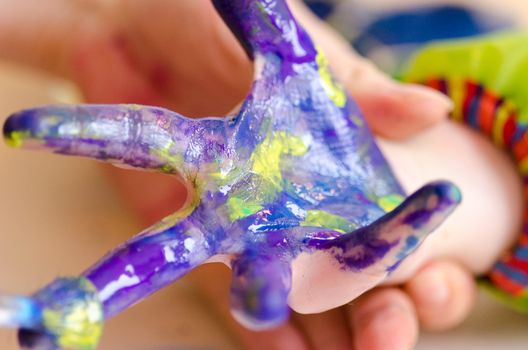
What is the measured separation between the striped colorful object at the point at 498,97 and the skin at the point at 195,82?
0.04 m

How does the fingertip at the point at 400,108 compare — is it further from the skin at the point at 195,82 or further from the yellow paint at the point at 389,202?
the yellow paint at the point at 389,202

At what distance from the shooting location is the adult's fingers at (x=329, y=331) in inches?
17.3

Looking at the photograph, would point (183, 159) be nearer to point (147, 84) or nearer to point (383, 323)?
point (383, 323)

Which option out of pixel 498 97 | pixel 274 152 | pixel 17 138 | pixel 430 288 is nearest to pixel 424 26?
pixel 498 97

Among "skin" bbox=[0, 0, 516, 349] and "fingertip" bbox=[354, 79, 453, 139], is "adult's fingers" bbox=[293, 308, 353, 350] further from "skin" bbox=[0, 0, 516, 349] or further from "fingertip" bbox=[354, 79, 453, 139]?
"fingertip" bbox=[354, 79, 453, 139]

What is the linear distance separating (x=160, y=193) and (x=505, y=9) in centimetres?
45

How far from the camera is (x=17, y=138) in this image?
0.79ft

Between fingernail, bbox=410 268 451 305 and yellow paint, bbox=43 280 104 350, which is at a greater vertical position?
yellow paint, bbox=43 280 104 350

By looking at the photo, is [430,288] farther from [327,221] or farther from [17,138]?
[17,138]

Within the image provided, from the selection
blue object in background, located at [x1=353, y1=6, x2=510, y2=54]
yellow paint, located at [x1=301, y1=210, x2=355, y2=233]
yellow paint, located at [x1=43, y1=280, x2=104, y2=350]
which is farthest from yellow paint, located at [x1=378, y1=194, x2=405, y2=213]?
blue object in background, located at [x1=353, y1=6, x2=510, y2=54]

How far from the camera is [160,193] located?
21.5 inches

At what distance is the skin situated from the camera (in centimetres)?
44

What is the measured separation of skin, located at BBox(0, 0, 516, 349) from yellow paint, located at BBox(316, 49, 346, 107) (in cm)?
10

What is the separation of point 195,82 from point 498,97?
239 millimetres
